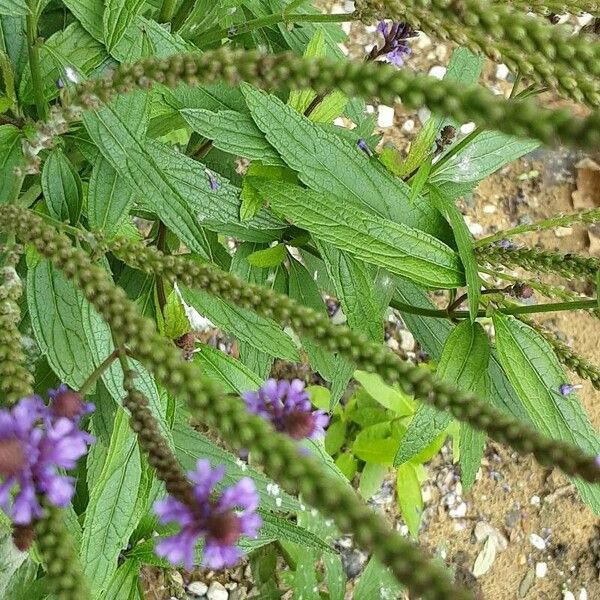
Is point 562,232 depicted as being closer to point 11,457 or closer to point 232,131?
point 232,131

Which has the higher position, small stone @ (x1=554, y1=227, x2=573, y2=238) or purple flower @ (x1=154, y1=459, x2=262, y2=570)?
purple flower @ (x1=154, y1=459, x2=262, y2=570)

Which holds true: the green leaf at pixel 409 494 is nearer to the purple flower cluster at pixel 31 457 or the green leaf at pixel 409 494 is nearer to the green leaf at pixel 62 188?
the green leaf at pixel 62 188

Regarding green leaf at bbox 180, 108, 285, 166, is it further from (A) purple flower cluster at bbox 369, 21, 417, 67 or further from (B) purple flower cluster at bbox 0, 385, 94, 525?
(B) purple flower cluster at bbox 0, 385, 94, 525

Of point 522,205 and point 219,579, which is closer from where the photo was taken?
point 219,579

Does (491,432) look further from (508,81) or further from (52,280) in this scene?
(508,81)

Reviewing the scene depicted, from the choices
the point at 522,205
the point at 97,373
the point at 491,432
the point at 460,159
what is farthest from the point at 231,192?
the point at 522,205

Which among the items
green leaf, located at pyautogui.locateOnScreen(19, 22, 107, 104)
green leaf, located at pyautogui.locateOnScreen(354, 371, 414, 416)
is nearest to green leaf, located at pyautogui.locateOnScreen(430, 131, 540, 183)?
green leaf, located at pyautogui.locateOnScreen(19, 22, 107, 104)
